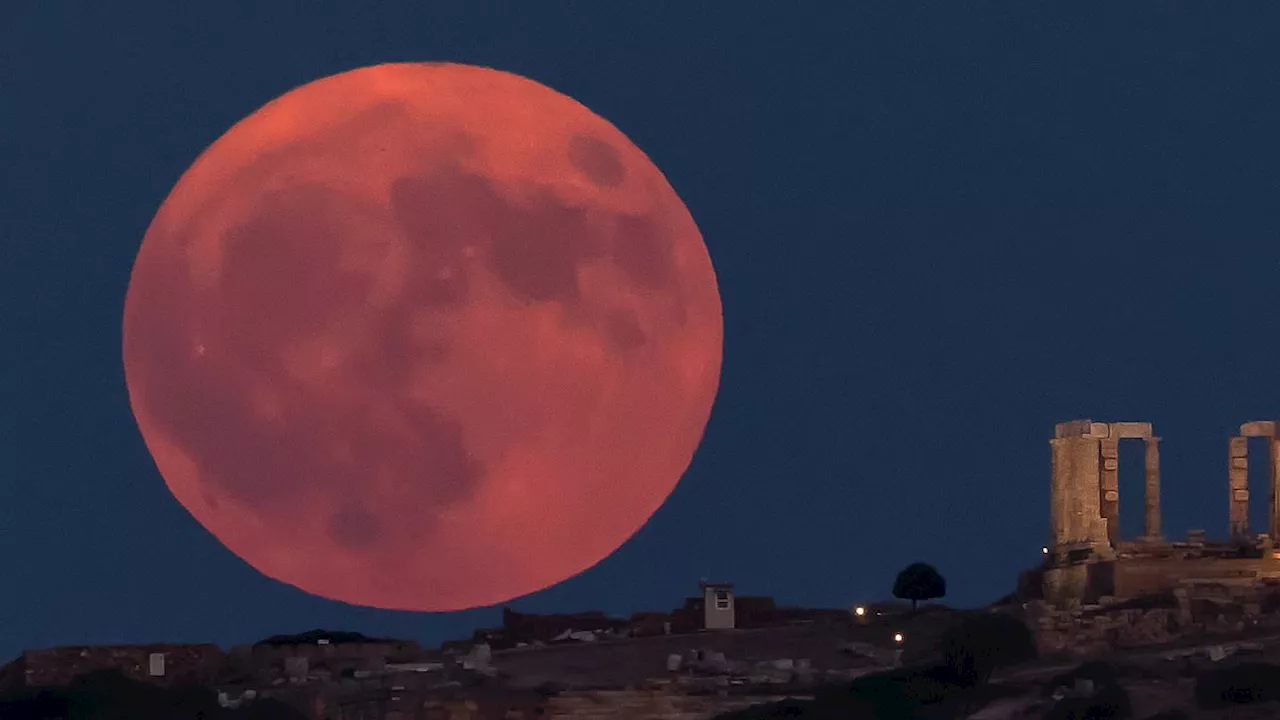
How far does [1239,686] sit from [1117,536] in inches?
968

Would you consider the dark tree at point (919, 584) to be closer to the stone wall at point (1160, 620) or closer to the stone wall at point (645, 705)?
the stone wall at point (1160, 620)

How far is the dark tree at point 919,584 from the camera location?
85875 mm

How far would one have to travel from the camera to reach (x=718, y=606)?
80.8 m

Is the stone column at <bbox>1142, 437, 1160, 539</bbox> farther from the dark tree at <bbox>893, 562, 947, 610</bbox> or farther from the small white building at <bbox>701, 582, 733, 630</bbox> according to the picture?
the small white building at <bbox>701, 582, 733, 630</bbox>

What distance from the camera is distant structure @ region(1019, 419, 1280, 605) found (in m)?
79.6

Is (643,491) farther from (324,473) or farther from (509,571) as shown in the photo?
(324,473)

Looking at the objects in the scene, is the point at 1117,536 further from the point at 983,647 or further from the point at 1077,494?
the point at 983,647

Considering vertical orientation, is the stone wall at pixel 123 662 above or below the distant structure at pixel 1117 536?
below

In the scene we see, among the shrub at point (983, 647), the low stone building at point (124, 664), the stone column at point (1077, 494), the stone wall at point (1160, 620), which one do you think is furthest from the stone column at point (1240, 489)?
the low stone building at point (124, 664)

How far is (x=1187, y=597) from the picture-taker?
2943 inches

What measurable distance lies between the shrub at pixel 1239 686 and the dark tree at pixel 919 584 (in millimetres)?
23100

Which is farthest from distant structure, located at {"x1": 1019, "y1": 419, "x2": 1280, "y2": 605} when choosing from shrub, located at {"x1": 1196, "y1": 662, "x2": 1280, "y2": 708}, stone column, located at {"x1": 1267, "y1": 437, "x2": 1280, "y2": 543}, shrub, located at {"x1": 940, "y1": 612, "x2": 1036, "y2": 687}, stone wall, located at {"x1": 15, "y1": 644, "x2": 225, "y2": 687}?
stone wall, located at {"x1": 15, "y1": 644, "x2": 225, "y2": 687}

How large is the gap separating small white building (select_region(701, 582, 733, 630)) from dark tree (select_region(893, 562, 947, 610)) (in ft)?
23.6

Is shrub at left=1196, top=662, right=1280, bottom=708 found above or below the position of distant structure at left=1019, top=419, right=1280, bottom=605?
below
